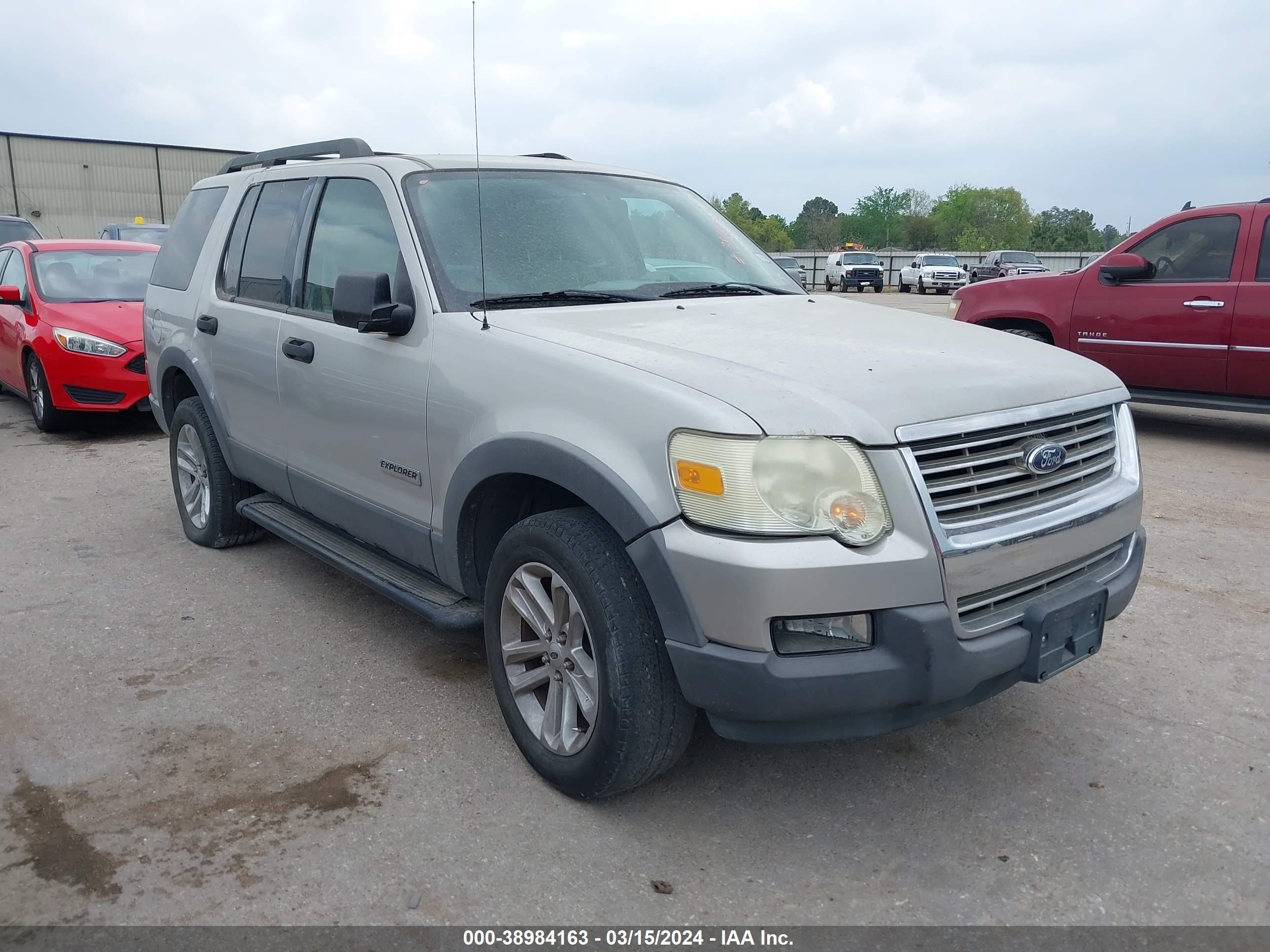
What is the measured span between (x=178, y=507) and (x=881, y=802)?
4173 millimetres

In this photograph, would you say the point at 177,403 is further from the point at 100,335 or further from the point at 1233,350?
the point at 1233,350

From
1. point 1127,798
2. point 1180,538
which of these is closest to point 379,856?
point 1127,798

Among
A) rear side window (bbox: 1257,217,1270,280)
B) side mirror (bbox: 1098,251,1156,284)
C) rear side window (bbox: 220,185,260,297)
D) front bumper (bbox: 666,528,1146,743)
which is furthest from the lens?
side mirror (bbox: 1098,251,1156,284)

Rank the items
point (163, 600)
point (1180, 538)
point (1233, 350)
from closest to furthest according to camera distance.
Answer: point (163, 600) < point (1180, 538) < point (1233, 350)

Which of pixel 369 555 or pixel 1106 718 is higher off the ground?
pixel 369 555

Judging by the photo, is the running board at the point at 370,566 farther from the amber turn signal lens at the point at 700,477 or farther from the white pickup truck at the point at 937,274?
the white pickup truck at the point at 937,274

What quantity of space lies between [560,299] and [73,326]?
6.53 meters

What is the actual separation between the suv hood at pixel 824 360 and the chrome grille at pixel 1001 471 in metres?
0.08

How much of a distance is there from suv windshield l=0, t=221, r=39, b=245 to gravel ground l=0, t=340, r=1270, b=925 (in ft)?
50.9

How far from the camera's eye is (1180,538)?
18.0ft

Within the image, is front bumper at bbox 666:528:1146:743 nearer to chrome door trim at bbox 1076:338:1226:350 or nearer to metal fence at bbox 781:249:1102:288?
chrome door trim at bbox 1076:338:1226:350

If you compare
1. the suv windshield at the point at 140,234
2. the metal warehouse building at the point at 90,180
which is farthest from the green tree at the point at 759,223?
the suv windshield at the point at 140,234

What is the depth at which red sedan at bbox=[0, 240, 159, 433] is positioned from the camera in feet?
27.3

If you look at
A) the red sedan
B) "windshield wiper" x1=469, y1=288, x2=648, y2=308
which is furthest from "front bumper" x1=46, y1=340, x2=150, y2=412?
"windshield wiper" x1=469, y1=288, x2=648, y2=308
